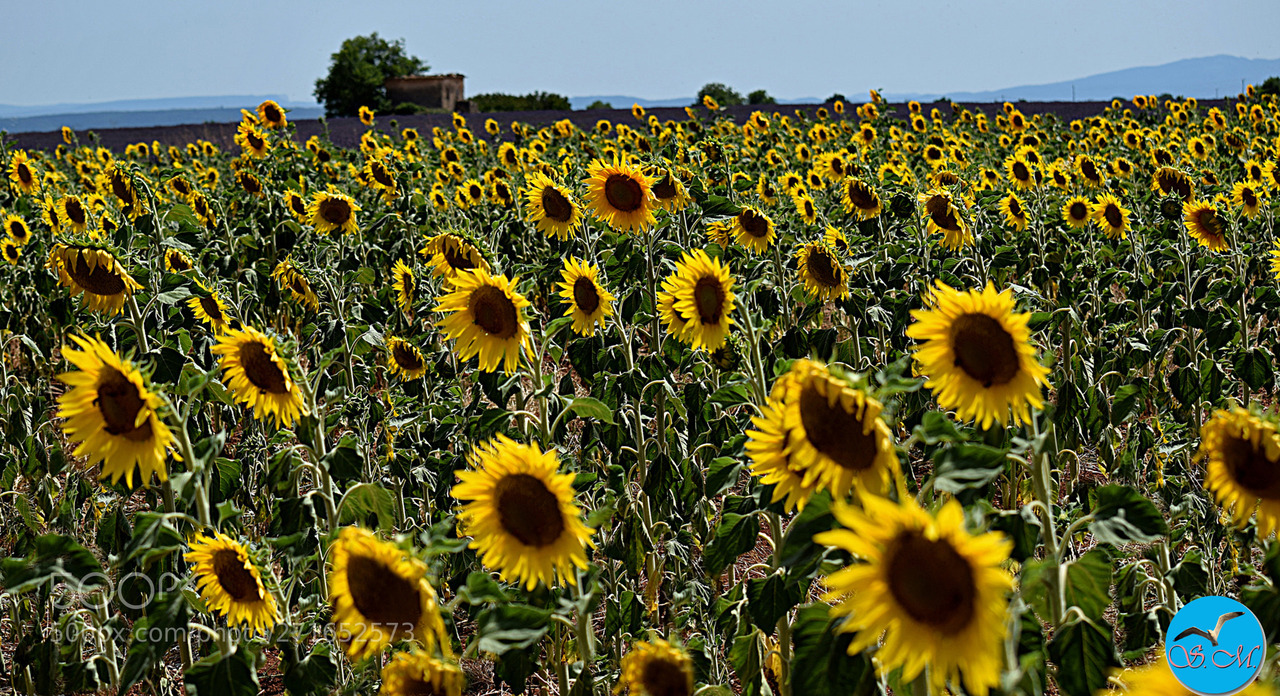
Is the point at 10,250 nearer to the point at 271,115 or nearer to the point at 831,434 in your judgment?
the point at 271,115

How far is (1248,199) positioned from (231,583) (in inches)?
226

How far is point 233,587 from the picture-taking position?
2.32 meters

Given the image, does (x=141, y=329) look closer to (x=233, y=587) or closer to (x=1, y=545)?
(x=233, y=587)

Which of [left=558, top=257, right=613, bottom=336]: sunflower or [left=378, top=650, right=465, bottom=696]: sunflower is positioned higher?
[left=558, top=257, right=613, bottom=336]: sunflower

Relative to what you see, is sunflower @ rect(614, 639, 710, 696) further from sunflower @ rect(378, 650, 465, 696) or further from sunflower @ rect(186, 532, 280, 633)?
sunflower @ rect(186, 532, 280, 633)

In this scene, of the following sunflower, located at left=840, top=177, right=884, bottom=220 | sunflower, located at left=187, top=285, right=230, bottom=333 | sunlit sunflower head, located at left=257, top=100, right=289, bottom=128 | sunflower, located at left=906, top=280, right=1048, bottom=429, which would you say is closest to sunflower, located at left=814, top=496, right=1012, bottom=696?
sunflower, located at left=906, top=280, right=1048, bottom=429

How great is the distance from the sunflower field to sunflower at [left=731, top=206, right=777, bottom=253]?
18 mm

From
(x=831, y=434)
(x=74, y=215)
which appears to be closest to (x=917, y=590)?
(x=831, y=434)

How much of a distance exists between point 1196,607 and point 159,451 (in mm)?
2208

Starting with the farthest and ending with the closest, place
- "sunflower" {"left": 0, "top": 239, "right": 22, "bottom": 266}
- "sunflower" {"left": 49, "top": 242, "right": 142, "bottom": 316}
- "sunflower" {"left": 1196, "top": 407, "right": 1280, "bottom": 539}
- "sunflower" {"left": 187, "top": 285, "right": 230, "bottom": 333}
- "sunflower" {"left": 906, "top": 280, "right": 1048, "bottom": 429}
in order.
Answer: "sunflower" {"left": 0, "top": 239, "right": 22, "bottom": 266}, "sunflower" {"left": 187, "top": 285, "right": 230, "bottom": 333}, "sunflower" {"left": 49, "top": 242, "right": 142, "bottom": 316}, "sunflower" {"left": 906, "top": 280, "right": 1048, "bottom": 429}, "sunflower" {"left": 1196, "top": 407, "right": 1280, "bottom": 539}

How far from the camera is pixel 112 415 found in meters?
2.06

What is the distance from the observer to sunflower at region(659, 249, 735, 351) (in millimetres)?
3001

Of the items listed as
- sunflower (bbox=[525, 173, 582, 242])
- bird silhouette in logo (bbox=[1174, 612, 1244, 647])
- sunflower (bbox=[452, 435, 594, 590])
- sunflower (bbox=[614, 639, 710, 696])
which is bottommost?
sunflower (bbox=[614, 639, 710, 696])

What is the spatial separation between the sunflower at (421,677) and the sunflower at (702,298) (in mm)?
1426
